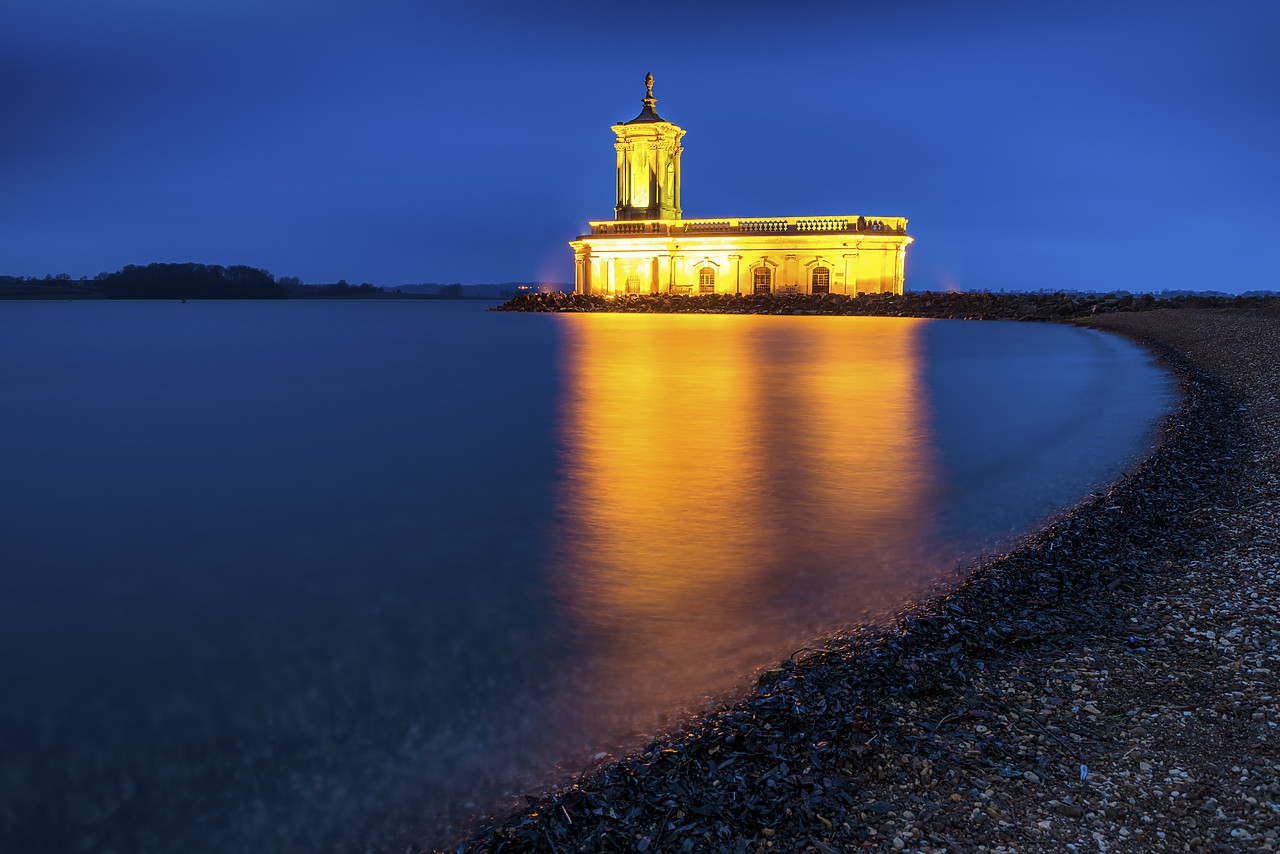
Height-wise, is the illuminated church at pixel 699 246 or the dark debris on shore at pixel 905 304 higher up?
the illuminated church at pixel 699 246

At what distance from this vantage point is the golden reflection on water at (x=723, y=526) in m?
4.76

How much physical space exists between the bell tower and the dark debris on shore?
7.72 meters

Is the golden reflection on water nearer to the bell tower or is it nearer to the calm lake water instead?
the calm lake water

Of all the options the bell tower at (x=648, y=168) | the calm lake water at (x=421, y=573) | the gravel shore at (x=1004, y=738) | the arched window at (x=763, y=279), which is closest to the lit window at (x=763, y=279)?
the arched window at (x=763, y=279)

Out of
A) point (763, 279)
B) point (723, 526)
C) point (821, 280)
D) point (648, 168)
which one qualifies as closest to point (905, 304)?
point (821, 280)

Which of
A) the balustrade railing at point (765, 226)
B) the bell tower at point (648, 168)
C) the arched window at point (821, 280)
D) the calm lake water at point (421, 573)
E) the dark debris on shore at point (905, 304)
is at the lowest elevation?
the calm lake water at point (421, 573)

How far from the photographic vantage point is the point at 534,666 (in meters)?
4.56

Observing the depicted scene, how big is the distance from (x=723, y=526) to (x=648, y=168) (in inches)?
2591

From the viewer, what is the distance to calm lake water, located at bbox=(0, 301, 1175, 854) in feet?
11.8

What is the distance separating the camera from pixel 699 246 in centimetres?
6669

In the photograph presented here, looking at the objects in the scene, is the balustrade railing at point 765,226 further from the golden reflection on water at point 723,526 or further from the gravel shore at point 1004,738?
the gravel shore at point 1004,738

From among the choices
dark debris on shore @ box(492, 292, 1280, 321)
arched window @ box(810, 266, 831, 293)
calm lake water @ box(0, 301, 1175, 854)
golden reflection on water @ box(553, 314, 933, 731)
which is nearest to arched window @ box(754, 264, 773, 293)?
dark debris on shore @ box(492, 292, 1280, 321)

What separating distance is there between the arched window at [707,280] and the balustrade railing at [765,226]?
9.74ft

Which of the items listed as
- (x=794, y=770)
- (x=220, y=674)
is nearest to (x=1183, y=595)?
(x=794, y=770)
